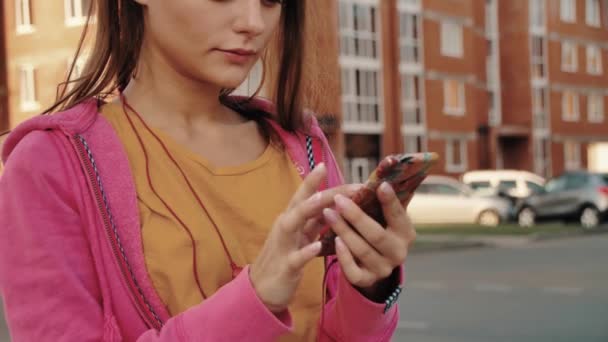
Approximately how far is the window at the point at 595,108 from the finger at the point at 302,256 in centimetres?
5395

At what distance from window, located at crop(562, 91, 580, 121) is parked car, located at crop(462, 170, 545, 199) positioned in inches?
797

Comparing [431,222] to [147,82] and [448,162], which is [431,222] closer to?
[448,162]

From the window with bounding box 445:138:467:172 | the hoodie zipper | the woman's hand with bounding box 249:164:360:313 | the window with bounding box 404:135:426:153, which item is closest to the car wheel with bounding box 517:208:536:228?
the window with bounding box 404:135:426:153

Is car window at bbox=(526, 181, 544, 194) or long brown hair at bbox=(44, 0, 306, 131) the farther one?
car window at bbox=(526, 181, 544, 194)

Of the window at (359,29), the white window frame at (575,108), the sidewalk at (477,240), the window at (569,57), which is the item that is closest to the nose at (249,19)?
the sidewalk at (477,240)

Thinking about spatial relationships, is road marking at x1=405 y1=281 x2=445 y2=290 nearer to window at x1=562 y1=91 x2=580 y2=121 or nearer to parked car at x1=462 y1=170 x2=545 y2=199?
parked car at x1=462 y1=170 x2=545 y2=199

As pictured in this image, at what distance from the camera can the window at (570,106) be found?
172ft

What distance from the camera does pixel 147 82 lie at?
5.76ft

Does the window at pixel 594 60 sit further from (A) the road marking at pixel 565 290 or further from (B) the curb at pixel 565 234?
(A) the road marking at pixel 565 290

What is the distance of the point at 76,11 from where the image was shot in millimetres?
2074

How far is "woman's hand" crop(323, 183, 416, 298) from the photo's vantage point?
1339 mm

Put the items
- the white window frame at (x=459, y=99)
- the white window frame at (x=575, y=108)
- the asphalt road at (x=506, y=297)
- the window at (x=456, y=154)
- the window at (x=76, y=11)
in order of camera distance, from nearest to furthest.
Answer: the window at (x=76, y=11), the asphalt road at (x=506, y=297), the window at (x=456, y=154), the white window frame at (x=459, y=99), the white window frame at (x=575, y=108)

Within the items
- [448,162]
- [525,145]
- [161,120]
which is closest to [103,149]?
[161,120]

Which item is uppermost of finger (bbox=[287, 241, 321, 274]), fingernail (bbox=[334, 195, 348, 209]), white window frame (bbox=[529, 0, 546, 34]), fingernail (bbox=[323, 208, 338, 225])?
white window frame (bbox=[529, 0, 546, 34])
